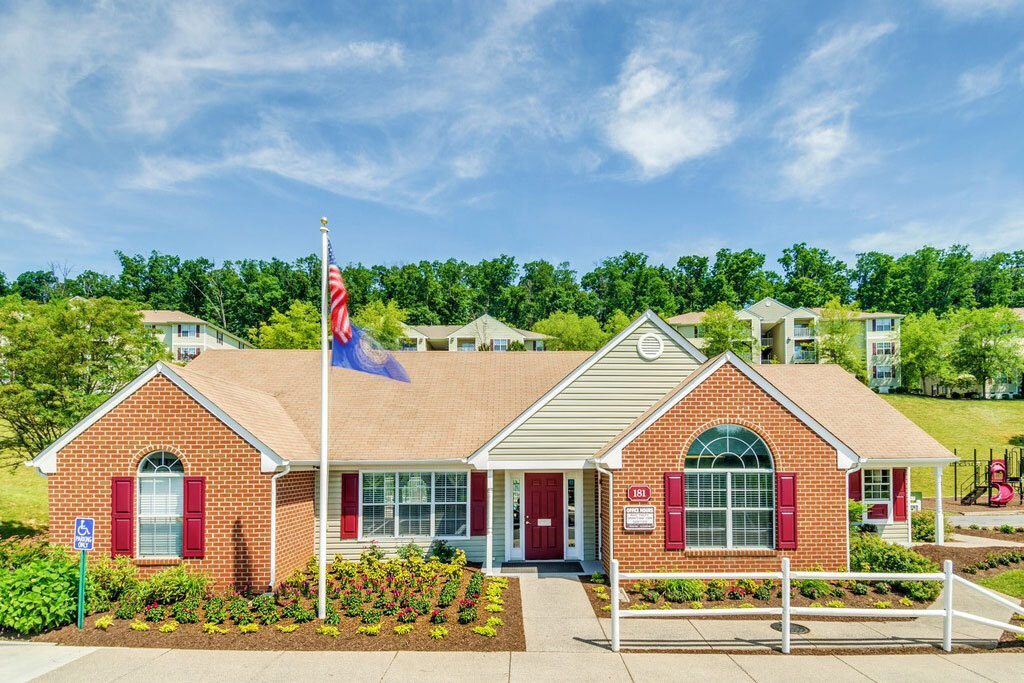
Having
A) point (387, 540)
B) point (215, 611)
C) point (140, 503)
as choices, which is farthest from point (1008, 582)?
point (140, 503)

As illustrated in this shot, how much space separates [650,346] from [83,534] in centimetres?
1281

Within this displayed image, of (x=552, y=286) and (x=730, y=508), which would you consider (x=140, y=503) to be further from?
(x=552, y=286)

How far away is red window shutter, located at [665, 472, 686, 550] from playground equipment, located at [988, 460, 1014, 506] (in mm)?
21557

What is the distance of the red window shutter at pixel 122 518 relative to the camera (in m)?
13.0

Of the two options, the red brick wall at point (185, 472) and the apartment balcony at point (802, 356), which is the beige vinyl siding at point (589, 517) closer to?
the red brick wall at point (185, 472)

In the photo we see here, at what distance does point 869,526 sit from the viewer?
1775cm

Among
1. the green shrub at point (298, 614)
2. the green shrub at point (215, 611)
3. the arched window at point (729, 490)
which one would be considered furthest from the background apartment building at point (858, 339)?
the green shrub at point (215, 611)

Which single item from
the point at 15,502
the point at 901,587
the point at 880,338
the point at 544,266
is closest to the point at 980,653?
the point at 901,587

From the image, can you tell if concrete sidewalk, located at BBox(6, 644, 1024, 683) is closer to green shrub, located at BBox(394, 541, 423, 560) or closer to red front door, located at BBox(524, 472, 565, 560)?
green shrub, located at BBox(394, 541, 423, 560)

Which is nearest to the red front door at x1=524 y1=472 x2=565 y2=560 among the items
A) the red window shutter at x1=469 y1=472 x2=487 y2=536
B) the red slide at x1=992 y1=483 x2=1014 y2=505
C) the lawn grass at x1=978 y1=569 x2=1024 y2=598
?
the red window shutter at x1=469 y1=472 x2=487 y2=536

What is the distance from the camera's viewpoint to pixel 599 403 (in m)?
16.0

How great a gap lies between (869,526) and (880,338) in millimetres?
52130

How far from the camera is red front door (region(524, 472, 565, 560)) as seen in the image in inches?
631

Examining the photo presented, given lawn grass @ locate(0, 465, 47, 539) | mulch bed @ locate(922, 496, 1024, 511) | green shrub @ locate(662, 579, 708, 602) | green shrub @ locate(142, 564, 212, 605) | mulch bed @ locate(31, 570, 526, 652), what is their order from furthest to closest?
mulch bed @ locate(922, 496, 1024, 511) < lawn grass @ locate(0, 465, 47, 539) < green shrub @ locate(662, 579, 708, 602) < green shrub @ locate(142, 564, 212, 605) < mulch bed @ locate(31, 570, 526, 652)
